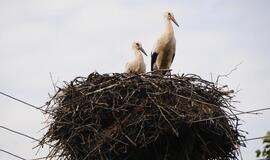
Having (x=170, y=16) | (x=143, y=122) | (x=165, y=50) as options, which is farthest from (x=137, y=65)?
(x=143, y=122)

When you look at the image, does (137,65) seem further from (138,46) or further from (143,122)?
(143,122)

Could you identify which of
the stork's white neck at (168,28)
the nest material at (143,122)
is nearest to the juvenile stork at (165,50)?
the stork's white neck at (168,28)

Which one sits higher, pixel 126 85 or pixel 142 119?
pixel 126 85

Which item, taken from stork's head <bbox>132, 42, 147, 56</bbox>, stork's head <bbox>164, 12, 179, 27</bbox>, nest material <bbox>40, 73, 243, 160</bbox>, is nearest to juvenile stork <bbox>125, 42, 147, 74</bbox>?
stork's head <bbox>132, 42, 147, 56</bbox>

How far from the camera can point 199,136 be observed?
7.35 meters

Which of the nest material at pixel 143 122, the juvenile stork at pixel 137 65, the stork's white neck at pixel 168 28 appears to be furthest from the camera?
the stork's white neck at pixel 168 28

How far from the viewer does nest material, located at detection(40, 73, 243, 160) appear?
717 centimetres

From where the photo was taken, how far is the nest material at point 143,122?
7168 millimetres

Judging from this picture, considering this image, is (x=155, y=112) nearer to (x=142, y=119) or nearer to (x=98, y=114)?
(x=142, y=119)

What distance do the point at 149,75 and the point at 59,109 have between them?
43.4 inches

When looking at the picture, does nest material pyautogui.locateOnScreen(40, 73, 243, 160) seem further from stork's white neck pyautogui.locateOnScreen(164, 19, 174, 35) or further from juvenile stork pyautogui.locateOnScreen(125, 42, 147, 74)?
stork's white neck pyautogui.locateOnScreen(164, 19, 174, 35)

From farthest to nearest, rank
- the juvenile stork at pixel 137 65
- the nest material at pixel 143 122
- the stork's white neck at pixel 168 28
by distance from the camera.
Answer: the stork's white neck at pixel 168 28, the juvenile stork at pixel 137 65, the nest material at pixel 143 122

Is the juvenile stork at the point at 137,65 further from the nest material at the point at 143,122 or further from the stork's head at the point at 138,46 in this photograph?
the nest material at the point at 143,122

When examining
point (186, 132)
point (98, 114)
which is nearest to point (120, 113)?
point (98, 114)
